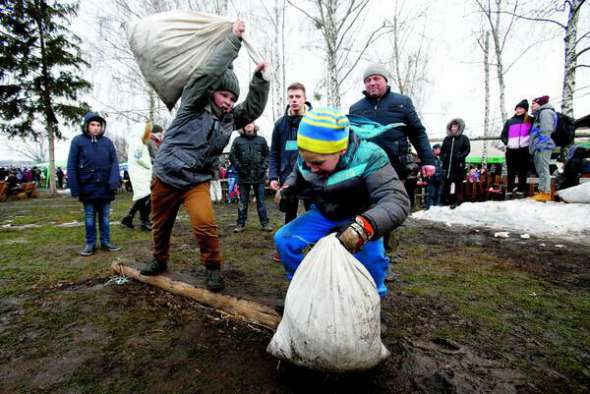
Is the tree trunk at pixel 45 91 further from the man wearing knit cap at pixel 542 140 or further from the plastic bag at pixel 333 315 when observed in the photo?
the man wearing knit cap at pixel 542 140

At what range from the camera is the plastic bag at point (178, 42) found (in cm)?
243

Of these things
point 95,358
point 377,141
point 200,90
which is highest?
point 200,90

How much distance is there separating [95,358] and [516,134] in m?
7.96

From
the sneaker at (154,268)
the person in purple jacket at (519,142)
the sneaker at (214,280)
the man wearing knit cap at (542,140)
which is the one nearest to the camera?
the sneaker at (214,280)

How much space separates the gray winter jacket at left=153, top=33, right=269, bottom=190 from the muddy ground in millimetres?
913

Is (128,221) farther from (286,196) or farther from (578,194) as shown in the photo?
(578,194)

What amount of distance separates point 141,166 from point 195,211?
3.83 m

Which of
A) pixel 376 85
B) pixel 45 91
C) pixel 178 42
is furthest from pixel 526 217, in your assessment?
pixel 45 91

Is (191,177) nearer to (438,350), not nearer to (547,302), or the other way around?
(438,350)

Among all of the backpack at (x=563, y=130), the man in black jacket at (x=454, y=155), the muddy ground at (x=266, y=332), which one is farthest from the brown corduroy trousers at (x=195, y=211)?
the backpack at (x=563, y=130)

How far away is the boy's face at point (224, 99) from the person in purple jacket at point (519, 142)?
6.64 meters

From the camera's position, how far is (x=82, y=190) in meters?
4.06

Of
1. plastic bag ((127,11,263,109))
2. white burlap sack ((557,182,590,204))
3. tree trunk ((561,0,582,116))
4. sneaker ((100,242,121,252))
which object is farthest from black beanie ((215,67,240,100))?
tree trunk ((561,0,582,116))

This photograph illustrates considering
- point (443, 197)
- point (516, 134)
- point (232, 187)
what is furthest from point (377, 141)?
point (232, 187)
